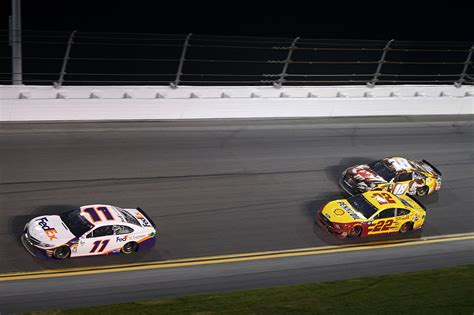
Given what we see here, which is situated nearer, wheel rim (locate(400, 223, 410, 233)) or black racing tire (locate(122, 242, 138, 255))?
black racing tire (locate(122, 242, 138, 255))

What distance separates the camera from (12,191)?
18.4 meters

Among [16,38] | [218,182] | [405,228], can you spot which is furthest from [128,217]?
[16,38]

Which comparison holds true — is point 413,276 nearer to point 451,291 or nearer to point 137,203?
point 451,291

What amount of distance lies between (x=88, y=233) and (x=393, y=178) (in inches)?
337

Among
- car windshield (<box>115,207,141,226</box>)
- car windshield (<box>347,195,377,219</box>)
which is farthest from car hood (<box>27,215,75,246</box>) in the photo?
car windshield (<box>347,195,377,219</box>)

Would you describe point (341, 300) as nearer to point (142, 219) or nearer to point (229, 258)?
point (229, 258)

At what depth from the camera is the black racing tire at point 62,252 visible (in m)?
15.6

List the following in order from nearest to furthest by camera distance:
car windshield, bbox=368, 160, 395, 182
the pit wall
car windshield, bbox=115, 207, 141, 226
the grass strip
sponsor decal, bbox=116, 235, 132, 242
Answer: the grass strip
sponsor decal, bbox=116, 235, 132, 242
car windshield, bbox=115, 207, 141, 226
car windshield, bbox=368, 160, 395, 182
the pit wall

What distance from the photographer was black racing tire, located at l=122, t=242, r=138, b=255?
53.6 ft

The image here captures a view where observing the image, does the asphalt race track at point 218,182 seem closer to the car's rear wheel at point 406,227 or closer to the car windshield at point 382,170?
the car's rear wheel at point 406,227

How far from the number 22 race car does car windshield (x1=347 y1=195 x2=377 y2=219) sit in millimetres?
975

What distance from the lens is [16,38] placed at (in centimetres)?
2153

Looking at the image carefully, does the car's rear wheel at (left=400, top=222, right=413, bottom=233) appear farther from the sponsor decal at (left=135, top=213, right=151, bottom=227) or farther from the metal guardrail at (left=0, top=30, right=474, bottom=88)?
the metal guardrail at (left=0, top=30, right=474, bottom=88)

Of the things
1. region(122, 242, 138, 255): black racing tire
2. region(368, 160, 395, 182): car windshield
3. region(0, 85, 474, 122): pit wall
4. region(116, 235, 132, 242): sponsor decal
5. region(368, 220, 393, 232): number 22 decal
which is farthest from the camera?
region(0, 85, 474, 122): pit wall
